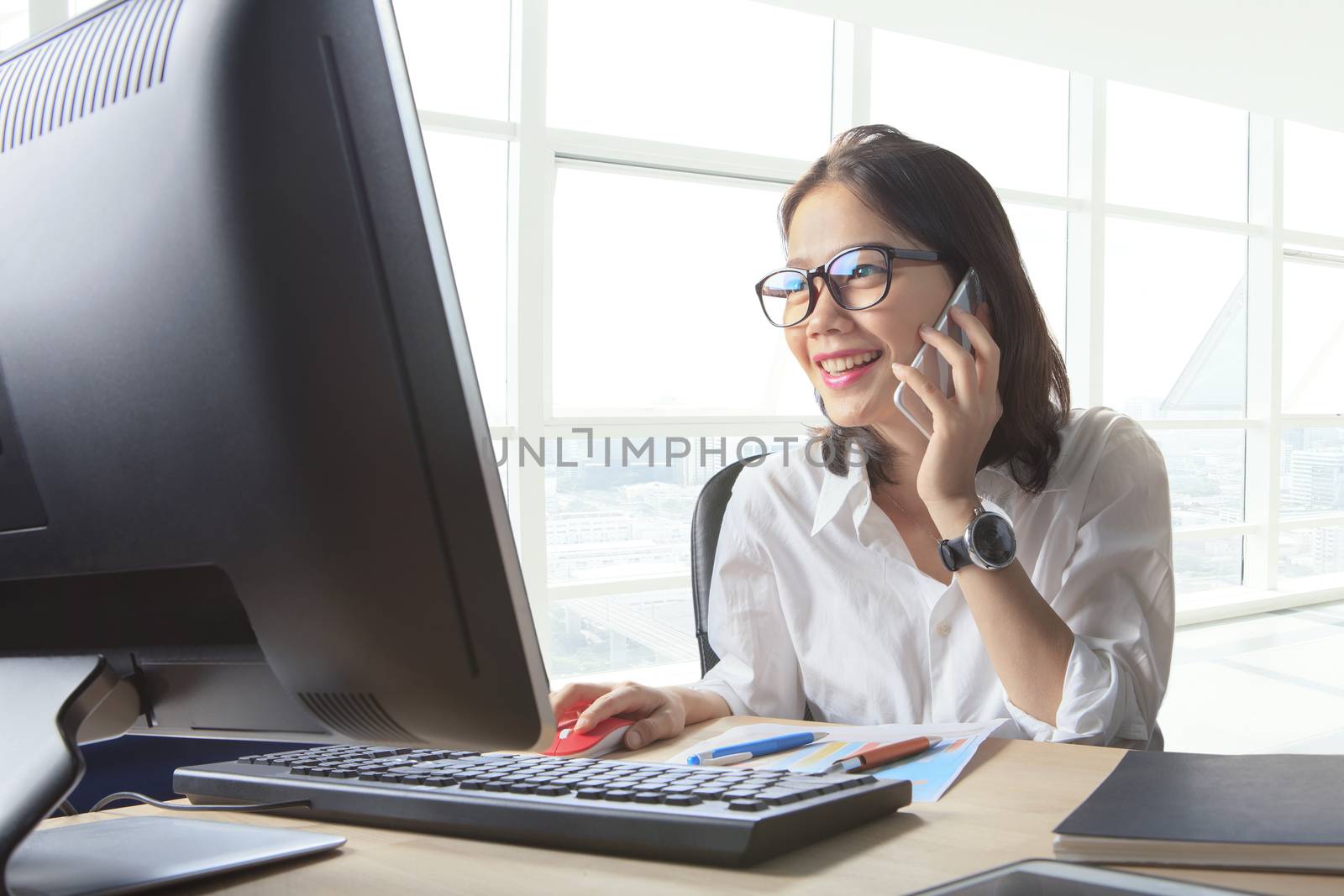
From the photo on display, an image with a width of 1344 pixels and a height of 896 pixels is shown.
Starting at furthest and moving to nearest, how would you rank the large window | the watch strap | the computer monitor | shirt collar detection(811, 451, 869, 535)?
the large window, shirt collar detection(811, 451, 869, 535), the watch strap, the computer monitor

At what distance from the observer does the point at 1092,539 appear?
1.46 meters

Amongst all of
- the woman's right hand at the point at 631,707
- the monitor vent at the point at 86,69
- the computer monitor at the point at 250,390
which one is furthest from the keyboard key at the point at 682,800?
the monitor vent at the point at 86,69

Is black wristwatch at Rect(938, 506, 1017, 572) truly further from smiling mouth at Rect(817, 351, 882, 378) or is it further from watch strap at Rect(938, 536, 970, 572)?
smiling mouth at Rect(817, 351, 882, 378)

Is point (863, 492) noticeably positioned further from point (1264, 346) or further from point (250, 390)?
point (1264, 346)

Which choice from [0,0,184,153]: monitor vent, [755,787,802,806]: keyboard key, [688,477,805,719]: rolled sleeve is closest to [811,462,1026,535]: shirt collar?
[688,477,805,719]: rolled sleeve

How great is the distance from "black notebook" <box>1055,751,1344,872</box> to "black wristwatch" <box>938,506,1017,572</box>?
542mm

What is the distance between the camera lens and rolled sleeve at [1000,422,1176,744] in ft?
4.18

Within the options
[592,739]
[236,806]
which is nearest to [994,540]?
[592,739]

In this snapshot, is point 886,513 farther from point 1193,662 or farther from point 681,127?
point 1193,662

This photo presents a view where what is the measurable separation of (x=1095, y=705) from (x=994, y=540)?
225mm

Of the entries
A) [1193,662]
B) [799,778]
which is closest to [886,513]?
[799,778]

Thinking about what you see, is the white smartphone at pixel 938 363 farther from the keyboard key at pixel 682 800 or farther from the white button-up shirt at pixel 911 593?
the keyboard key at pixel 682 800

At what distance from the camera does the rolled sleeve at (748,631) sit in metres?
1.50

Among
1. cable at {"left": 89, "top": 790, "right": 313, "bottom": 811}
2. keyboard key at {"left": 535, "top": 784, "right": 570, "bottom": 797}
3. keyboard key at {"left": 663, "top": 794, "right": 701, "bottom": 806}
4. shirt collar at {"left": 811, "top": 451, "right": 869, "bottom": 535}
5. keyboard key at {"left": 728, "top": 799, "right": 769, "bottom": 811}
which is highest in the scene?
shirt collar at {"left": 811, "top": 451, "right": 869, "bottom": 535}
